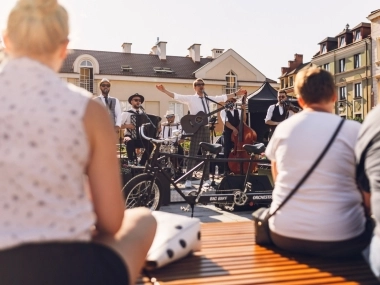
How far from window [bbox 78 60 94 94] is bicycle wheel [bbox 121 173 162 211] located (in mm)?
33159

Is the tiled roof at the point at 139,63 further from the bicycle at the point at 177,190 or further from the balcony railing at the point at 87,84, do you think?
the bicycle at the point at 177,190

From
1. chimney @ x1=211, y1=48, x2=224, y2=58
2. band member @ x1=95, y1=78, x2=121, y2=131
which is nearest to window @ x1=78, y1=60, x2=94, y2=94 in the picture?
chimney @ x1=211, y1=48, x2=224, y2=58

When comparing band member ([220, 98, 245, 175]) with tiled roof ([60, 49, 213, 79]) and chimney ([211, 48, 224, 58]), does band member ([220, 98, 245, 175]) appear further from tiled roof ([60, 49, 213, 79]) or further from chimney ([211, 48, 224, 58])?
chimney ([211, 48, 224, 58])

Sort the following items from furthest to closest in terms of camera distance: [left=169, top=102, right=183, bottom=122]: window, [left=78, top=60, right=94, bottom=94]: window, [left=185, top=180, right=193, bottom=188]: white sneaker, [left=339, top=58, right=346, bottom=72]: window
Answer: [left=339, top=58, right=346, bottom=72]: window, [left=169, top=102, right=183, bottom=122]: window, [left=78, top=60, right=94, bottom=94]: window, [left=185, top=180, right=193, bottom=188]: white sneaker

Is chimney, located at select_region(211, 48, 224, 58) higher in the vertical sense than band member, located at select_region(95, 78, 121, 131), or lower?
higher

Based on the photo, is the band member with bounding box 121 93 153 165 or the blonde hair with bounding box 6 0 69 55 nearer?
the blonde hair with bounding box 6 0 69 55

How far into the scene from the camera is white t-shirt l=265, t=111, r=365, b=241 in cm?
261

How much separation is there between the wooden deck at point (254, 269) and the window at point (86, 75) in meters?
36.8

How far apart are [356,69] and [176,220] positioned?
4641 centimetres

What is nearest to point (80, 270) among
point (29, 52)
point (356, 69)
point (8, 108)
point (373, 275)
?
point (8, 108)

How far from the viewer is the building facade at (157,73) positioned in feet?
127

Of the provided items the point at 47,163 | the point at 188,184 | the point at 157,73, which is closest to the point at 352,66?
the point at 157,73

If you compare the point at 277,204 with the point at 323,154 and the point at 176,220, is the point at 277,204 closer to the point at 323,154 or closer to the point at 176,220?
the point at 323,154

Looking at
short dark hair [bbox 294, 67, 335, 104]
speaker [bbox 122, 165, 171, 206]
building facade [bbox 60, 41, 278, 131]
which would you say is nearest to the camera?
short dark hair [bbox 294, 67, 335, 104]
